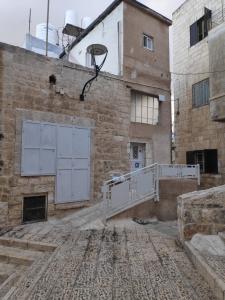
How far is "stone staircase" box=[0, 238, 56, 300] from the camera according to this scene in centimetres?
464

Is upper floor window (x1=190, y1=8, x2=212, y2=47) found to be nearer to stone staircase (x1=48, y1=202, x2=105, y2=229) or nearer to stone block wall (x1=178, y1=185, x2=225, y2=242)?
stone staircase (x1=48, y1=202, x2=105, y2=229)

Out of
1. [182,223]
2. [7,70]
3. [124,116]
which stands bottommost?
[182,223]

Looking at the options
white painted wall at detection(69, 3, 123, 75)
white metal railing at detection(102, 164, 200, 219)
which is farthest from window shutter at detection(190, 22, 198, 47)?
white metal railing at detection(102, 164, 200, 219)

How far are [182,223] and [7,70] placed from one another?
6249 millimetres

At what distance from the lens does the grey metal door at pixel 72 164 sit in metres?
8.62

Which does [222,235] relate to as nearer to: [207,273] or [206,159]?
[207,273]

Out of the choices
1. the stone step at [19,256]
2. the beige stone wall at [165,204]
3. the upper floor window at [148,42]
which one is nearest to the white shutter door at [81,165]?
the beige stone wall at [165,204]

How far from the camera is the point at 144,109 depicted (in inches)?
452

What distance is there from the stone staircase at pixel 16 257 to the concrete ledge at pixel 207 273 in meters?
2.73

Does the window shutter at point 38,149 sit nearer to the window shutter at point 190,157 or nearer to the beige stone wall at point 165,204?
the beige stone wall at point 165,204

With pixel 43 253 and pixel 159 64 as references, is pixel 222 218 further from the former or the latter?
pixel 159 64

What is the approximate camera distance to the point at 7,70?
777cm

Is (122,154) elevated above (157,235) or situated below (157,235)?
above

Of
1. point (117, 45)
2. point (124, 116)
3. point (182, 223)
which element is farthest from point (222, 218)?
point (117, 45)
